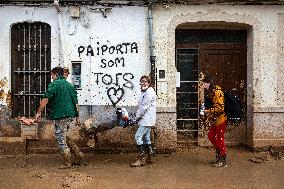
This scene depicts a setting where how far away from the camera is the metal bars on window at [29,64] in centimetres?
912

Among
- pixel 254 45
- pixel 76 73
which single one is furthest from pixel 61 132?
pixel 254 45

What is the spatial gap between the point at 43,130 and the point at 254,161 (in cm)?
475

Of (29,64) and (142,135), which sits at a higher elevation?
(29,64)

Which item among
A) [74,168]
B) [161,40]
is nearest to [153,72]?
[161,40]

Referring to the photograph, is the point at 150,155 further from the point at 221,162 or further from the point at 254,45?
the point at 254,45

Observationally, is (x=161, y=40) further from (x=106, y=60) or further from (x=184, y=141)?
(x=184, y=141)

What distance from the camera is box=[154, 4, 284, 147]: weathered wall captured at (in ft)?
29.5

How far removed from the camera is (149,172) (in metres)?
7.45

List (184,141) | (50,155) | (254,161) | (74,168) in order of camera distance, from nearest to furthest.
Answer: (74,168), (254,161), (50,155), (184,141)

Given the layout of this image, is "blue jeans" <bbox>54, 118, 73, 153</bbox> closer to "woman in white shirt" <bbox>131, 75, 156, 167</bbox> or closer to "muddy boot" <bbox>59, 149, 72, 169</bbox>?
"muddy boot" <bbox>59, 149, 72, 169</bbox>

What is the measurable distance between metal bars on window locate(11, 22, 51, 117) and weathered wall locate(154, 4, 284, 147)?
2631 millimetres

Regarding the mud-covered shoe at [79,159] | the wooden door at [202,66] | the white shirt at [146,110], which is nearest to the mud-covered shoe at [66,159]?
the mud-covered shoe at [79,159]

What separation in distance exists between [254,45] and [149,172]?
3.97 metres

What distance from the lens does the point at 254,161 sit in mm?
8320
